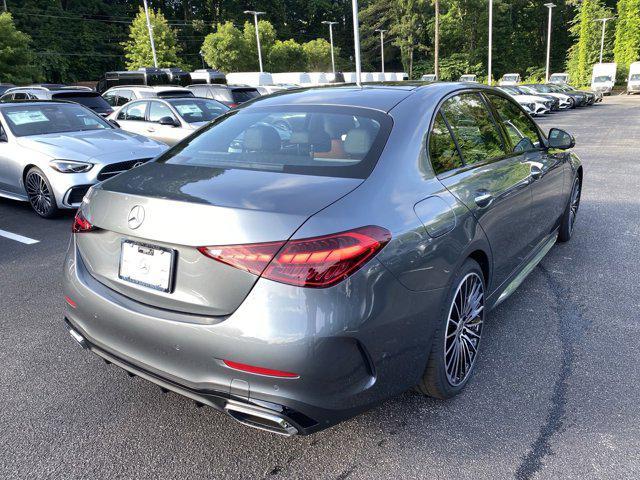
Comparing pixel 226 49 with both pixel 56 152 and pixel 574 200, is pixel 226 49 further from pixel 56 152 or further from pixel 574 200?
pixel 574 200

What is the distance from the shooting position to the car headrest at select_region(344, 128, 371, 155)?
8.54ft

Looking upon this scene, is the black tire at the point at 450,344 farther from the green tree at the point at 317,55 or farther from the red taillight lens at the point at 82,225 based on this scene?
the green tree at the point at 317,55

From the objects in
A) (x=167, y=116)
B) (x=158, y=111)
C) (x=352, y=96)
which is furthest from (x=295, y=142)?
(x=158, y=111)

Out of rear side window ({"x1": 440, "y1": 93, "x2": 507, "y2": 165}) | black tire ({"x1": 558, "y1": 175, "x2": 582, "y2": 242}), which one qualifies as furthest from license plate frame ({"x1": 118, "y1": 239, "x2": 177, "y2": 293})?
black tire ({"x1": 558, "y1": 175, "x2": 582, "y2": 242})

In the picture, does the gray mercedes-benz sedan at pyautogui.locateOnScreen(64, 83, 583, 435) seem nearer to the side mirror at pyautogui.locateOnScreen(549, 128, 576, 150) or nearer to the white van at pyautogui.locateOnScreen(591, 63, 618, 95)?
the side mirror at pyautogui.locateOnScreen(549, 128, 576, 150)

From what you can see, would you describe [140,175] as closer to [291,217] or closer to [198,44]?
[291,217]

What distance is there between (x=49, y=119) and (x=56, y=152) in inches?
49.9

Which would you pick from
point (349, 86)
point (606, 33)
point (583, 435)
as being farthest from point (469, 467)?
point (606, 33)

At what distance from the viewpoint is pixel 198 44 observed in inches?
2704

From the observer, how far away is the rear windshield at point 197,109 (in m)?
11.1

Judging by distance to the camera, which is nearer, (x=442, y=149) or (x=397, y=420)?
(x=397, y=420)

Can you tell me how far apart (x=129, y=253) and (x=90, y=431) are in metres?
0.96

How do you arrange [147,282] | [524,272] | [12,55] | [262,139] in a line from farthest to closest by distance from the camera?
[12,55], [524,272], [262,139], [147,282]

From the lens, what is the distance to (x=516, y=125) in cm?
407
